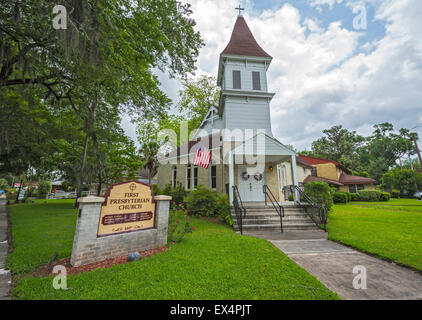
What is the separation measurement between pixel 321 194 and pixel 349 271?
592 centimetres

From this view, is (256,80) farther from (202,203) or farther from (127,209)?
(127,209)

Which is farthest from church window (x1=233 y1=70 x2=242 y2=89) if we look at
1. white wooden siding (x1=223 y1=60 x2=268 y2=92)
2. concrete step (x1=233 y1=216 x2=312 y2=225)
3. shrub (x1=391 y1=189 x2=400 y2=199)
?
shrub (x1=391 y1=189 x2=400 y2=199)

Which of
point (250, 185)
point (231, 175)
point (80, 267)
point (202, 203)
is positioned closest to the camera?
point (80, 267)

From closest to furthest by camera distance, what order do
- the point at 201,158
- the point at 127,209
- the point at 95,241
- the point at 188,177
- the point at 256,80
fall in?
the point at 95,241 < the point at 127,209 < the point at 201,158 < the point at 256,80 < the point at 188,177

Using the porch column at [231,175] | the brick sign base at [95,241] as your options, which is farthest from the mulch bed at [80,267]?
the porch column at [231,175]

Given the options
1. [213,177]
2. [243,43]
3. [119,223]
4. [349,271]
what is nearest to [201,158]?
[213,177]

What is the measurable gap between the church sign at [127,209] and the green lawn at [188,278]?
0.86 meters

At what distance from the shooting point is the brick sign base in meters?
3.45

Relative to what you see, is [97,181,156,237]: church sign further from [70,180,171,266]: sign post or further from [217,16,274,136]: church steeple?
[217,16,274,136]: church steeple

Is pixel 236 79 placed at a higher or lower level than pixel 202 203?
higher

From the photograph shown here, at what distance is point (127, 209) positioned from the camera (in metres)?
4.25

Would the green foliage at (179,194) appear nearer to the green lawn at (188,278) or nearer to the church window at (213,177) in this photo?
the church window at (213,177)

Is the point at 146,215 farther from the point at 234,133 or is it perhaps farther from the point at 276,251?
the point at 234,133
